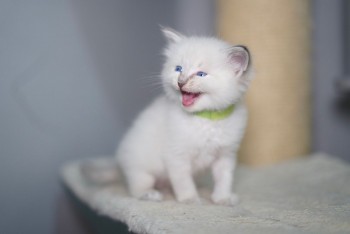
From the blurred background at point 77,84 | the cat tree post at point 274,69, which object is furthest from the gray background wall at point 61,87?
the cat tree post at point 274,69

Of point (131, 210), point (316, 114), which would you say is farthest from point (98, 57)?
point (316, 114)

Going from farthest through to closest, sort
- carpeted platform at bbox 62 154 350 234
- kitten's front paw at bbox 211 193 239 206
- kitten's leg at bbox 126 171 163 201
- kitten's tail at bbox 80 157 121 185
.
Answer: kitten's tail at bbox 80 157 121 185 < kitten's leg at bbox 126 171 163 201 < kitten's front paw at bbox 211 193 239 206 < carpeted platform at bbox 62 154 350 234

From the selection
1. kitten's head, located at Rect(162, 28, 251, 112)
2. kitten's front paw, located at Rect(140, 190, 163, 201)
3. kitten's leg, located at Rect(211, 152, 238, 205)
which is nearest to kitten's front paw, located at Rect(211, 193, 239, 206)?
kitten's leg, located at Rect(211, 152, 238, 205)

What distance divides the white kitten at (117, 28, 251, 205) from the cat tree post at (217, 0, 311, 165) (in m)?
0.47

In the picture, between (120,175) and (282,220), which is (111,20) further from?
(282,220)

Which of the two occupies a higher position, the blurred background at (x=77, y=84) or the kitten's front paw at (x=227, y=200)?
the blurred background at (x=77, y=84)

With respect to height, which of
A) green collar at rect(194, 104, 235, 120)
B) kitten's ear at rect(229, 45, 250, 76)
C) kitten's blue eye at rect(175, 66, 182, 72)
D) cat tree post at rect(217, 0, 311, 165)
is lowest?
green collar at rect(194, 104, 235, 120)

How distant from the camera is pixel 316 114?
6.84 feet

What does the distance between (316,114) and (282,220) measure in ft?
3.89

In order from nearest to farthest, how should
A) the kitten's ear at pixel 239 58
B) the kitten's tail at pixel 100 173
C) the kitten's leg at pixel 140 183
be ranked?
the kitten's ear at pixel 239 58 → the kitten's leg at pixel 140 183 → the kitten's tail at pixel 100 173

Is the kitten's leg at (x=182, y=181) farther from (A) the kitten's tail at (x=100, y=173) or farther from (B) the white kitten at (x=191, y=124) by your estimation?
(A) the kitten's tail at (x=100, y=173)

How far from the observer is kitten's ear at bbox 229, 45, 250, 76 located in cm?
111

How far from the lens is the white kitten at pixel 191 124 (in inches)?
44.9

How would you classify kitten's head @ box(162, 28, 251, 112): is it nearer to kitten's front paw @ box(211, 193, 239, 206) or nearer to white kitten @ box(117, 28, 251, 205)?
white kitten @ box(117, 28, 251, 205)
